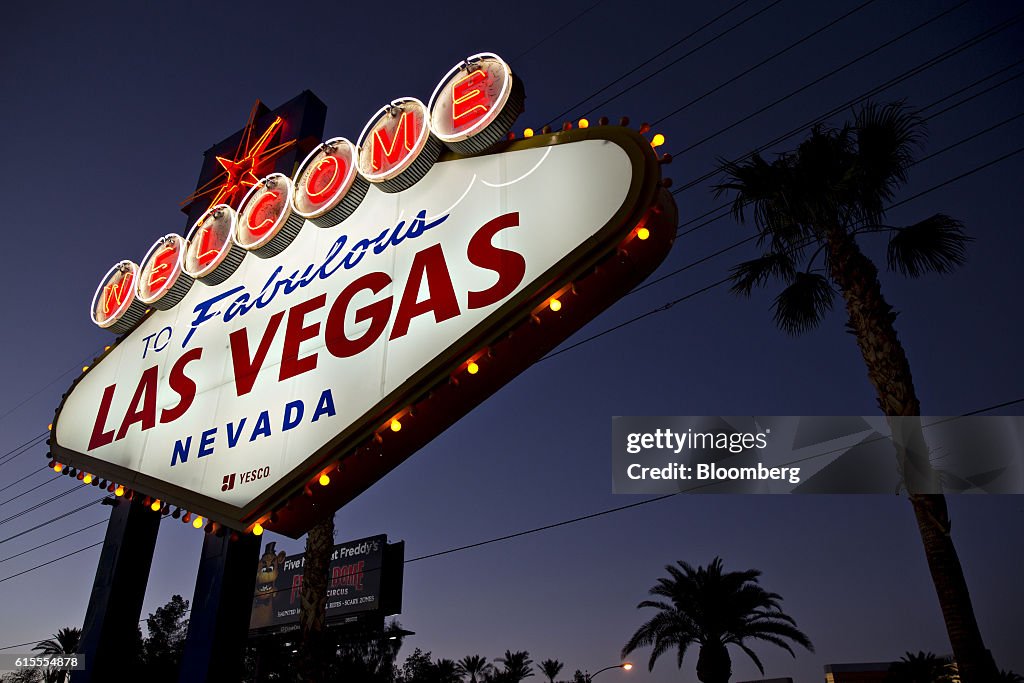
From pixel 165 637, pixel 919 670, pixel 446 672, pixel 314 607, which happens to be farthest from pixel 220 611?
pixel 165 637

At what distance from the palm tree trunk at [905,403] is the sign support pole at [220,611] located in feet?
27.7

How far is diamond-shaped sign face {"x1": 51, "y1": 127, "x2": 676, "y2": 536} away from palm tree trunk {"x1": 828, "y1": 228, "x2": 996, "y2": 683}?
18.5 feet

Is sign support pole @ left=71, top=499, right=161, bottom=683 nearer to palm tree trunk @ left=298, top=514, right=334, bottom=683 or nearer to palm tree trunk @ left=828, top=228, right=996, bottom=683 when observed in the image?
palm tree trunk @ left=298, top=514, right=334, bottom=683

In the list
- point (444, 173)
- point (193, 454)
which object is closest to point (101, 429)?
point (193, 454)

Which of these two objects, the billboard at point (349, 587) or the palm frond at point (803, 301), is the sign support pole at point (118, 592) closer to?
the palm frond at point (803, 301)

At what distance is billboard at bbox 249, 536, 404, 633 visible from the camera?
36.9 metres

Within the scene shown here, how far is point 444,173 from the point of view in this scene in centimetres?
884

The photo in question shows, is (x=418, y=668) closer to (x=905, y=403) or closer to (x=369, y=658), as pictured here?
(x=369, y=658)

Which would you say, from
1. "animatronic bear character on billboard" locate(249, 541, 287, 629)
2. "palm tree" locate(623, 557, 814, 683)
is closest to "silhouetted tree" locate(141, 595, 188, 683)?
"animatronic bear character on billboard" locate(249, 541, 287, 629)

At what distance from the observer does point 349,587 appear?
37.7 m

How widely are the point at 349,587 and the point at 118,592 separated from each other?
28.6m

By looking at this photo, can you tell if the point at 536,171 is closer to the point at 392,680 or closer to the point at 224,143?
the point at 224,143

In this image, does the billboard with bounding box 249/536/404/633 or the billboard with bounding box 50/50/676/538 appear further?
the billboard with bounding box 249/536/404/633

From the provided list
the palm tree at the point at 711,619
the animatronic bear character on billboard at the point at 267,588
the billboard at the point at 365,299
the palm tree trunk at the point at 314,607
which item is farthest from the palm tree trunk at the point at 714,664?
the billboard at the point at 365,299
